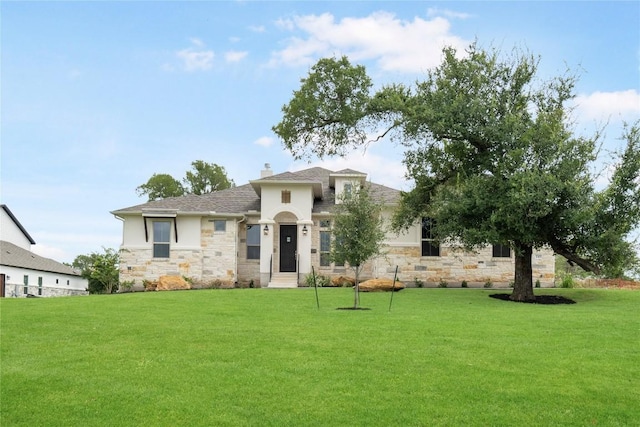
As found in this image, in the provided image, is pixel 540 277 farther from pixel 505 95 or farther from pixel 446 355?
pixel 446 355

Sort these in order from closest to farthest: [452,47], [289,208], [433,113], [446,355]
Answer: [446,355] → [433,113] → [452,47] → [289,208]

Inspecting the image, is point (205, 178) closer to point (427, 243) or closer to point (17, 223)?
point (17, 223)

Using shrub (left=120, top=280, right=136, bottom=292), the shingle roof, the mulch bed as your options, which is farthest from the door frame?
the shingle roof

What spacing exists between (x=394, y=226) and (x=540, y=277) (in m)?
8.29

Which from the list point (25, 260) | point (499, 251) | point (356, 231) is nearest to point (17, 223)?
point (25, 260)

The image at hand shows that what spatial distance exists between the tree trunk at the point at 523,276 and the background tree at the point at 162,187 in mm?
31773

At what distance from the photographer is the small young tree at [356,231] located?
1764cm

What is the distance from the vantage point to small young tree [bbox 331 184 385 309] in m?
17.6

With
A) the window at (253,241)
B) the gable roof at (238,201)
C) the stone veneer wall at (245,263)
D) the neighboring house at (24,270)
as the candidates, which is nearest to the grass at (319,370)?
the gable roof at (238,201)

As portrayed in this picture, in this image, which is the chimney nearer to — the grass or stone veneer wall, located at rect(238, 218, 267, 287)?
stone veneer wall, located at rect(238, 218, 267, 287)

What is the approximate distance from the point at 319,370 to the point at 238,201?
2107cm

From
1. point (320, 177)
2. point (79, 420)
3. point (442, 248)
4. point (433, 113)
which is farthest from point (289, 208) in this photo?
point (79, 420)

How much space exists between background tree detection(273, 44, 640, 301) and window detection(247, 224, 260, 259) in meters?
5.64

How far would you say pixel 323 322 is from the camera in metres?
13.9
